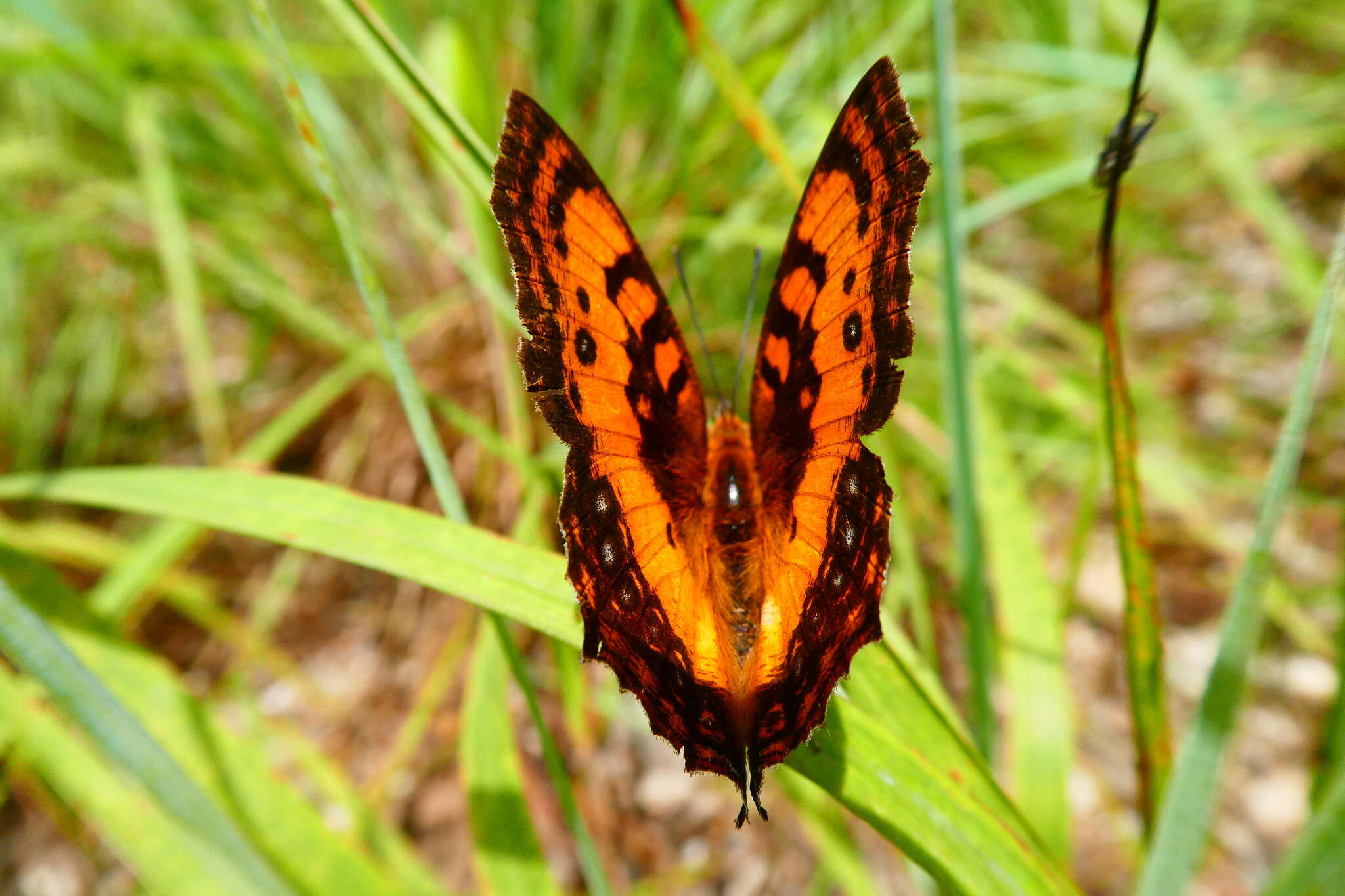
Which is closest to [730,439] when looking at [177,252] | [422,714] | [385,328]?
[385,328]

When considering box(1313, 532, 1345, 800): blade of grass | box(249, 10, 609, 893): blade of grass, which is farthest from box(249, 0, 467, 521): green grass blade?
box(1313, 532, 1345, 800): blade of grass

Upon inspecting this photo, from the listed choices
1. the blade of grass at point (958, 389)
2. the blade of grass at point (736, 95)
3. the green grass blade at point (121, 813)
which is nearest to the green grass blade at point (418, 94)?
the blade of grass at point (736, 95)

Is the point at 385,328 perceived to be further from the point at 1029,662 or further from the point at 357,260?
the point at 1029,662

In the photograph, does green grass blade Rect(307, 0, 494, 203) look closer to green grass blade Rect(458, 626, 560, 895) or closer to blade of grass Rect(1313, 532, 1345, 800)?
green grass blade Rect(458, 626, 560, 895)

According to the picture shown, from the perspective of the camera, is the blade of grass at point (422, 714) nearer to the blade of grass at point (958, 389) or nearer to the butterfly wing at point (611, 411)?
the butterfly wing at point (611, 411)

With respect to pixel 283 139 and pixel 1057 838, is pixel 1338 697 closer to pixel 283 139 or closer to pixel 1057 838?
pixel 1057 838

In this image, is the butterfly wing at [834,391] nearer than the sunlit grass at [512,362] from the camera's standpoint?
Yes
